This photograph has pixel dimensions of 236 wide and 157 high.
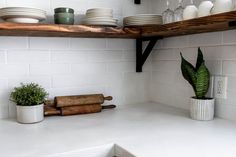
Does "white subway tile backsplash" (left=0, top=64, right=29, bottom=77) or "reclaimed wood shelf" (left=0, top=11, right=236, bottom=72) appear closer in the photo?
"reclaimed wood shelf" (left=0, top=11, right=236, bottom=72)

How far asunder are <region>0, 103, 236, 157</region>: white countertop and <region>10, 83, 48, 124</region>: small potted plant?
39 mm

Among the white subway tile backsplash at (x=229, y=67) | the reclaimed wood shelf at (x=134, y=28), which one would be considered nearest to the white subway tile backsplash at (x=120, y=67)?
the reclaimed wood shelf at (x=134, y=28)

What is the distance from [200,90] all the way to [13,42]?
968mm

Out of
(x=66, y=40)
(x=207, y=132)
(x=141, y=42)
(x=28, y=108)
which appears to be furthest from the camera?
(x=141, y=42)

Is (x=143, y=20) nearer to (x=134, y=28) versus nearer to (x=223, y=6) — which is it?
(x=134, y=28)

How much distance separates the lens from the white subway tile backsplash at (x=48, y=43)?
4.28 ft

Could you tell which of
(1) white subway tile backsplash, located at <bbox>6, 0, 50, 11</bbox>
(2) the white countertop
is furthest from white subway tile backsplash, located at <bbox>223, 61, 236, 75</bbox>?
(1) white subway tile backsplash, located at <bbox>6, 0, 50, 11</bbox>

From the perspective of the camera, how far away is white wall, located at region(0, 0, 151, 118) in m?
1.27

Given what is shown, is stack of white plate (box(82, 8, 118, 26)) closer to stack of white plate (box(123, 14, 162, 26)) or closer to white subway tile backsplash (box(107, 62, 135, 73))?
stack of white plate (box(123, 14, 162, 26))

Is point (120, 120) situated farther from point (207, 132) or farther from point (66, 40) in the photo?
point (66, 40)

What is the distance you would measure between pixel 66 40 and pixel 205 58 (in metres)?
0.76

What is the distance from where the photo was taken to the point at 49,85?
1.36m

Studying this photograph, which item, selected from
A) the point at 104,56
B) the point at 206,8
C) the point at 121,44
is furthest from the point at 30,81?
the point at 206,8

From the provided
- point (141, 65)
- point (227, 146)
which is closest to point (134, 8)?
point (141, 65)
